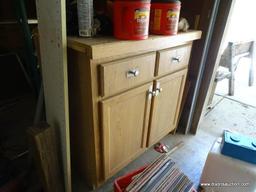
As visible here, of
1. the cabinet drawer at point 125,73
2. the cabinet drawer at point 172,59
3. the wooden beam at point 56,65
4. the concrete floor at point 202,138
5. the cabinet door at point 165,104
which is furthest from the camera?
the concrete floor at point 202,138

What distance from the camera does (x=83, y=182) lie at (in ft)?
4.14

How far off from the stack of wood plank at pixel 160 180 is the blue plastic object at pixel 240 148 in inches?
11.1


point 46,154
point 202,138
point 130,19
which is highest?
point 130,19

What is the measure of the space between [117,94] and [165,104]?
512 mm

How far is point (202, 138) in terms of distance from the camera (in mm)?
1742

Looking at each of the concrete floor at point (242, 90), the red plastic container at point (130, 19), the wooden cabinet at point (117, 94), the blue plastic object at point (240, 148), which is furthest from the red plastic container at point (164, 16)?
the concrete floor at point (242, 90)

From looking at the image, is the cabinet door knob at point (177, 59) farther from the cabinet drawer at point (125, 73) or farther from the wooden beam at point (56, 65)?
the wooden beam at point (56, 65)

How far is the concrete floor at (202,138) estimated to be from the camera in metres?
1.37

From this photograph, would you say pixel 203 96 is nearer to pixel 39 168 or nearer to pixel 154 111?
pixel 154 111

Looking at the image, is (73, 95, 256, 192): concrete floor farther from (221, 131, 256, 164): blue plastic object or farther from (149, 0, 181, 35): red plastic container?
(149, 0, 181, 35): red plastic container

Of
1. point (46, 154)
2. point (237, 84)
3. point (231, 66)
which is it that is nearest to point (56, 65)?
point (46, 154)

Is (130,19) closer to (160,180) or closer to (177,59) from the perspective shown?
(177,59)

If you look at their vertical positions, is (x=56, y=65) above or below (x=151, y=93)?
above

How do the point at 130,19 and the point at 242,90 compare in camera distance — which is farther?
the point at 242,90
